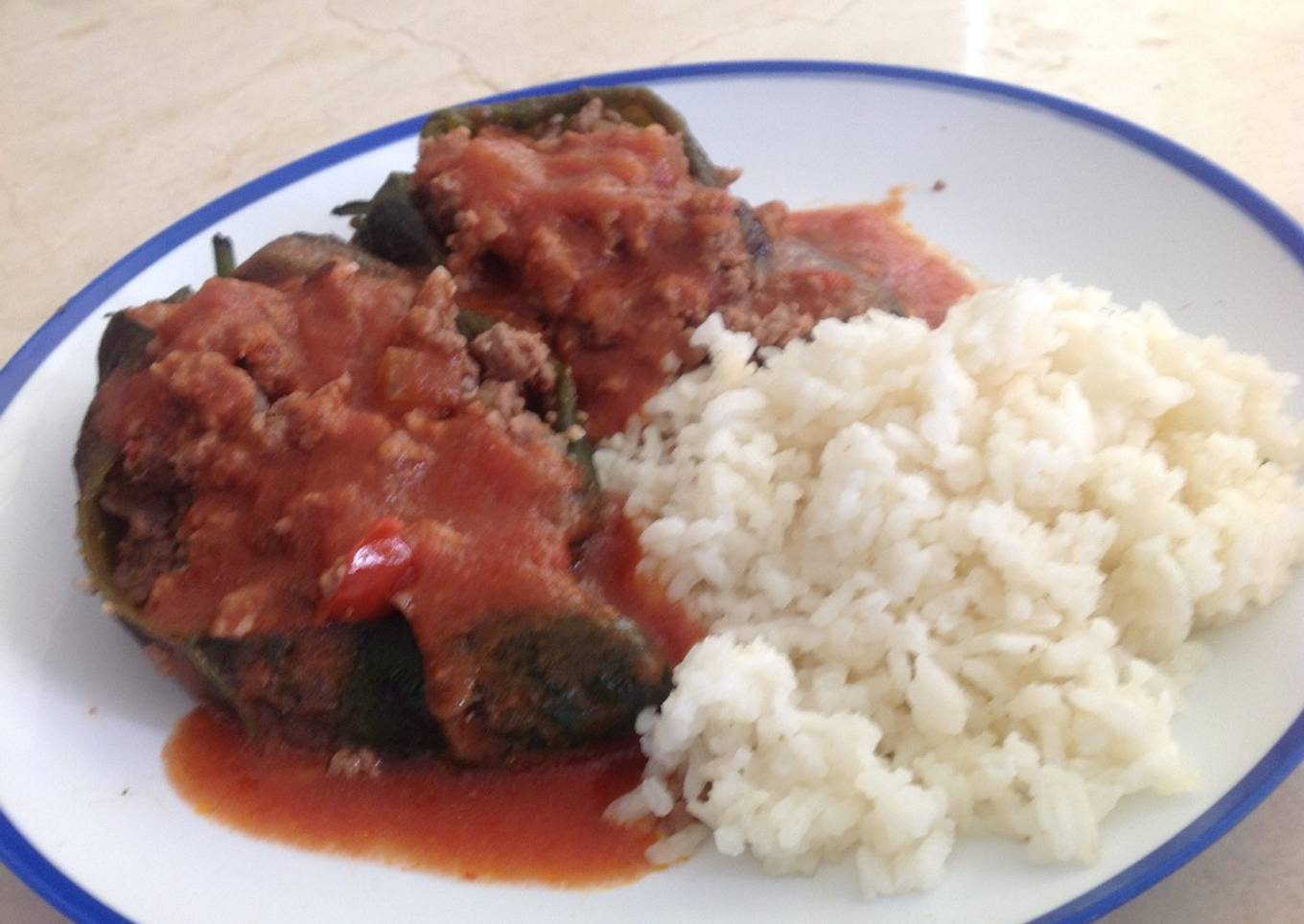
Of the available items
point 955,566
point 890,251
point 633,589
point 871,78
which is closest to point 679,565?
point 633,589

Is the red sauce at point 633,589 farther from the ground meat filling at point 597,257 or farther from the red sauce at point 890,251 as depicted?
the red sauce at point 890,251

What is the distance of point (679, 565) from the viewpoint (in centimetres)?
256

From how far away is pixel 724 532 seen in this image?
2529mm

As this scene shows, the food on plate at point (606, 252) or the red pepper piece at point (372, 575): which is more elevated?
the food on plate at point (606, 252)

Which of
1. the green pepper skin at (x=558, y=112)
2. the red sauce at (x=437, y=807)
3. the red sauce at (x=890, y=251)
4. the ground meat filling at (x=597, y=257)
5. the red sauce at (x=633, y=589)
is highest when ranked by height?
the green pepper skin at (x=558, y=112)

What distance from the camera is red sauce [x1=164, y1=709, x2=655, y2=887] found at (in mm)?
2176

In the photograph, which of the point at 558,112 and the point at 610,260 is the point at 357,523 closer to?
the point at 610,260

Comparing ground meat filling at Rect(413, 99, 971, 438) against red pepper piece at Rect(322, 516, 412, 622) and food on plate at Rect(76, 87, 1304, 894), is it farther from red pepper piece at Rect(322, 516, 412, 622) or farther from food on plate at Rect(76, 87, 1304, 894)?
red pepper piece at Rect(322, 516, 412, 622)

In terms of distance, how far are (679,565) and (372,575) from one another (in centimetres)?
68

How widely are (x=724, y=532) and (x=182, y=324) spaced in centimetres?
132

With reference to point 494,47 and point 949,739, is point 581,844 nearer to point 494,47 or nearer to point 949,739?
point 949,739

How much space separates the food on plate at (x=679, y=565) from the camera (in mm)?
2133

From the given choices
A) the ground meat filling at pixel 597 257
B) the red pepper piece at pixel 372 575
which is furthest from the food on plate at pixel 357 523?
the ground meat filling at pixel 597 257

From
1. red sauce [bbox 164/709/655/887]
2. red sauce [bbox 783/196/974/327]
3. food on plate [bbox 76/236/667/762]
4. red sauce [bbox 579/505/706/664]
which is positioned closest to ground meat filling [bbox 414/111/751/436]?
food on plate [bbox 76/236/667/762]
